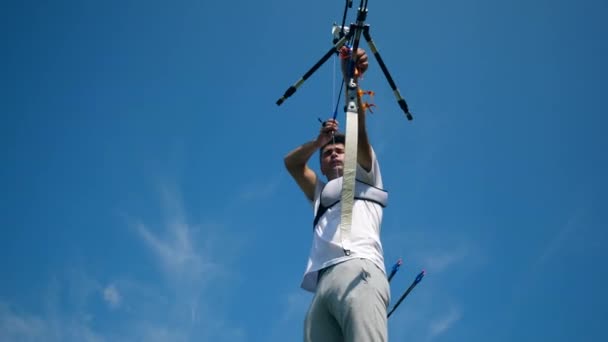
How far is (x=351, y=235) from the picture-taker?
287cm

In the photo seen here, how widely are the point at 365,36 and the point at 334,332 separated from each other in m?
2.28

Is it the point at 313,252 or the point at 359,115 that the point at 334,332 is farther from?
the point at 359,115

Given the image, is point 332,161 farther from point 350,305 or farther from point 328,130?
point 350,305

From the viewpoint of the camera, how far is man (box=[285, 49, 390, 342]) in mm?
2436

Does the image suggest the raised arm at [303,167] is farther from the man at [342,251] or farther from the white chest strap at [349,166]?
the white chest strap at [349,166]

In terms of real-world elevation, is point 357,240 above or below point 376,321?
above

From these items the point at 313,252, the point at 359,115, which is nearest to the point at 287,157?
the point at 359,115

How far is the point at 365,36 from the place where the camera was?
3.70 m

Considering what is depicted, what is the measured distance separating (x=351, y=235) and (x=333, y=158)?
102 centimetres

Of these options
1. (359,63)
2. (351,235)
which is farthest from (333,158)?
(351,235)

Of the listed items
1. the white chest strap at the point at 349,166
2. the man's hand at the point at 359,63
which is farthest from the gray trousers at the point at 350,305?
the man's hand at the point at 359,63

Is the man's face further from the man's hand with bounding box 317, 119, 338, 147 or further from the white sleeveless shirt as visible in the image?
the white sleeveless shirt

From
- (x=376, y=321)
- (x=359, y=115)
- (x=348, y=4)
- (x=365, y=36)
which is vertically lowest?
(x=376, y=321)

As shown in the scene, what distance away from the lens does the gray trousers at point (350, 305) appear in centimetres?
236
